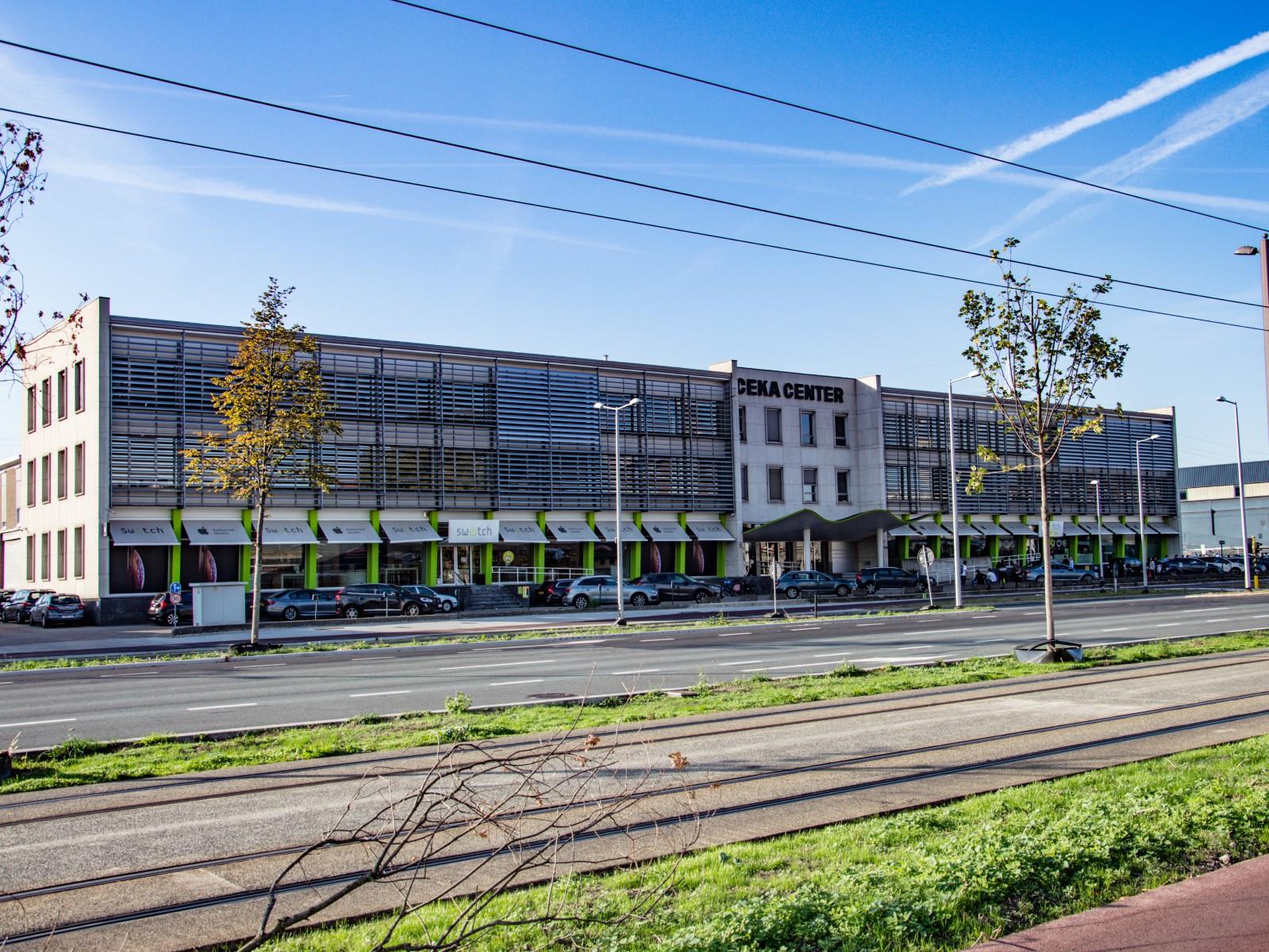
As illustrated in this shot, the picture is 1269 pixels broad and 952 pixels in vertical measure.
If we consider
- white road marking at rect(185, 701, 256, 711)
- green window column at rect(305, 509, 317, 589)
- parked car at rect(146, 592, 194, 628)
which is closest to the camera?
white road marking at rect(185, 701, 256, 711)

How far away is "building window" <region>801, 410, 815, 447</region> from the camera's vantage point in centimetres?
6619

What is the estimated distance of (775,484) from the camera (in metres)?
64.7

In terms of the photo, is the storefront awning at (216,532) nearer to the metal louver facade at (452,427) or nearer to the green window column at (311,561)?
the metal louver facade at (452,427)

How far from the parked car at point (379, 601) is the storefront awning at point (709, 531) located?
1825 centimetres

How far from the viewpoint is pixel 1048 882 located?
589 cm

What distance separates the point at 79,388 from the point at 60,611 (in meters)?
10.0

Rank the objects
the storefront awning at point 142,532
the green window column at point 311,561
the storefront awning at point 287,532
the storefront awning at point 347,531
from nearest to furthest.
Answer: the storefront awning at point 142,532 < the storefront awning at point 287,532 < the green window column at point 311,561 < the storefront awning at point 347,531

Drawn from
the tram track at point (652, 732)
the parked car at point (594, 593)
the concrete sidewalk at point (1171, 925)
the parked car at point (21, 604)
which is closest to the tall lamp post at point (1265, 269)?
the tram track at point (652, 732)

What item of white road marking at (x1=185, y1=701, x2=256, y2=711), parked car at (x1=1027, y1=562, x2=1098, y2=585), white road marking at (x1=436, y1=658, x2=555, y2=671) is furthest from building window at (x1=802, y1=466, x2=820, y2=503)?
white road marking at (x1=185, y1=701, x2=256, y2=711)

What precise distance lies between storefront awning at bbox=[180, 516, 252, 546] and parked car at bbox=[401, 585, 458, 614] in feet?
23.1

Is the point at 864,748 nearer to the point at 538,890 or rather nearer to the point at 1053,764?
the point at 1053,764

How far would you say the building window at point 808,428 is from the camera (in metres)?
66.2

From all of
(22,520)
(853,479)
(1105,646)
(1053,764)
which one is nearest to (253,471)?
(1105,646)

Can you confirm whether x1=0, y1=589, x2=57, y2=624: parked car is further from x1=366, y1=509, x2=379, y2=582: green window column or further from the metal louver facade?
x1=366, y1=509, x2=379, y2=582: green window column
